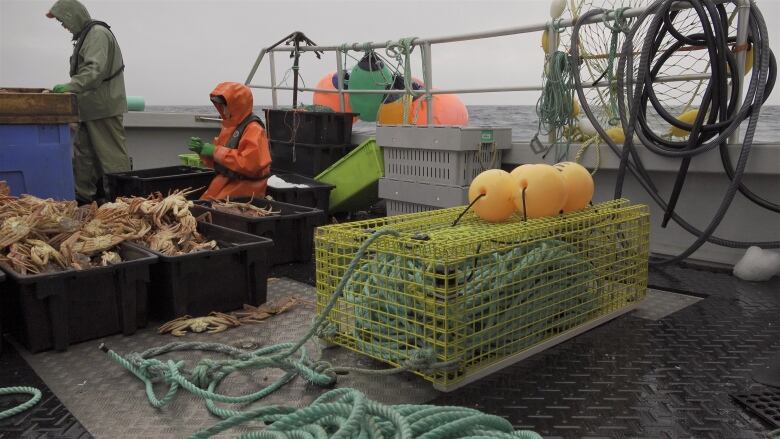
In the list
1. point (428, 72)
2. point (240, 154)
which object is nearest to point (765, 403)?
point (240, 154)

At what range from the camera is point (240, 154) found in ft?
15.4

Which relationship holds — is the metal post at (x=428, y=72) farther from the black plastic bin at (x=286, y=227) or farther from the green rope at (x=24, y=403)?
the green rope at (x=24, y=403)

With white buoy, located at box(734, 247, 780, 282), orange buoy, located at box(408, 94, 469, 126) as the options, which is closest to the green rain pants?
orange buoy, located at box(408, 94, 469, 126)

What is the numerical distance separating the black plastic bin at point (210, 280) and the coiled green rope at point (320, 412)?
0.67 m

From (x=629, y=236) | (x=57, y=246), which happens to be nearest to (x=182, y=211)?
(x=57, y=246)

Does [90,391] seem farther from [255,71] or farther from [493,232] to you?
[255,71]

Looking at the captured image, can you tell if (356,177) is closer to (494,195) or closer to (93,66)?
(93,66)

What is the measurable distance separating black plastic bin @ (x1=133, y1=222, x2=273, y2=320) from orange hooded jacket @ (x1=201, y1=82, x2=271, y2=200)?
1.29 meters

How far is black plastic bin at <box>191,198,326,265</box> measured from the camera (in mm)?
4180

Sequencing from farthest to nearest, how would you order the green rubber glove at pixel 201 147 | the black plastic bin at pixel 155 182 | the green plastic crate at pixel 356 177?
the green plastic crate at pixel 356 177
the black plastic bin at pixel 155 182
the green rubber glove at pixel 201 147

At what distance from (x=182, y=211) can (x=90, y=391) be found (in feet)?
5.02

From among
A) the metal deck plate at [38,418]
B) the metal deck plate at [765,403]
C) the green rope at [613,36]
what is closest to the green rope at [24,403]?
the metal deck plate at [38,418]

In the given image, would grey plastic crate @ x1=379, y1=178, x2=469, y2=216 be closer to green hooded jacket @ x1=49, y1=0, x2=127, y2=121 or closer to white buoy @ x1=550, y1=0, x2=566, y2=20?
white buoy @ x1=550, y1=0, x2=566, y2=20

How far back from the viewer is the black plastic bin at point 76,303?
2732 mm
